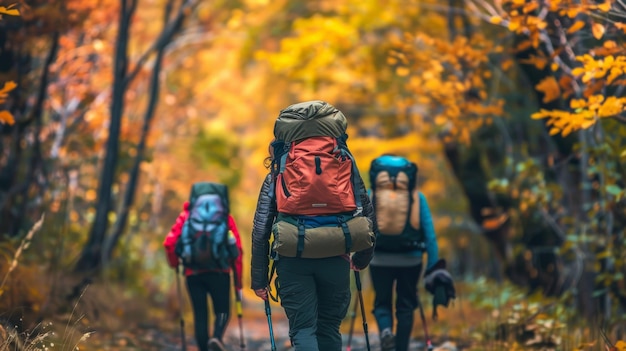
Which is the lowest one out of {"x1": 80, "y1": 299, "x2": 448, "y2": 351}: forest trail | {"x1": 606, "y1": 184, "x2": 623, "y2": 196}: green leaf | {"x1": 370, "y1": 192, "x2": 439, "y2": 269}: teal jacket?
{"x1": 80, "y1": 299, "x2": 448, "y2": 351}: forest trail

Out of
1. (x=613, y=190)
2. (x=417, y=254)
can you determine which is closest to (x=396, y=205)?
(x=417, y=254)

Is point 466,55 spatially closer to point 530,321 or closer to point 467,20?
point 530,321

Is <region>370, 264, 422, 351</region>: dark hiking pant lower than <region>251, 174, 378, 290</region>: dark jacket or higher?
lower

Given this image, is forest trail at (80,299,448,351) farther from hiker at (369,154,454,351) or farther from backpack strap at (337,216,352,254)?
backpack strap at (337,216,352,254)

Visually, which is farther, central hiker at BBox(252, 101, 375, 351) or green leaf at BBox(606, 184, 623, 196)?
green leaf at BBox(606, 184, 623, 196)

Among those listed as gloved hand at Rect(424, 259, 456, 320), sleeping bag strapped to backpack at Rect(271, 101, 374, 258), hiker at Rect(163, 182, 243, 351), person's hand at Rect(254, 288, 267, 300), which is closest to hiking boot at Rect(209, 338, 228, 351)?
hiker at Rect(163, 182, 243, 351)

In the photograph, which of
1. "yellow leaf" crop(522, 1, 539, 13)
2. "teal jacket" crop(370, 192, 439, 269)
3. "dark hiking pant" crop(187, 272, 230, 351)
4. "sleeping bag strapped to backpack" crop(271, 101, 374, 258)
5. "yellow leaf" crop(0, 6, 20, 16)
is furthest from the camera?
"dark hiking pant" crop(187, 272, 230, 351)

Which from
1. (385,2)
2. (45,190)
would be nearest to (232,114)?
(385,2)

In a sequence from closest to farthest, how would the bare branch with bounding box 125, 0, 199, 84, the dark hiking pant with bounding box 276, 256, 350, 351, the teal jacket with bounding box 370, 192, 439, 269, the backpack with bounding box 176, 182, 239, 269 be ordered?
the dark hiking pant with bounding box 276, 256, 350, 351, the teal jacket with bounding box 370, 192, 439, 269, the backpack with bounding box 176, 182, 239, 269, the bare branch with bounding box 125, 0, 199, 84

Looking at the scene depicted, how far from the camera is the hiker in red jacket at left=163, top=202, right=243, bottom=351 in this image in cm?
834

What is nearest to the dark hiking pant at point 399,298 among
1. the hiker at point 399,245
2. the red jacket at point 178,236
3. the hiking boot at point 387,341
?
the hiker at point 399,245

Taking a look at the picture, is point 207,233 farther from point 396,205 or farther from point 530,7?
point 530,7

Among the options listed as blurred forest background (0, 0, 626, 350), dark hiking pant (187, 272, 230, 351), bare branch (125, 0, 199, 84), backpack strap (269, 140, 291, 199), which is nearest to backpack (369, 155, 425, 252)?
blurred forest background (0, 0, 626, 350)

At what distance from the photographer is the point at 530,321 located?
900 centimetres
